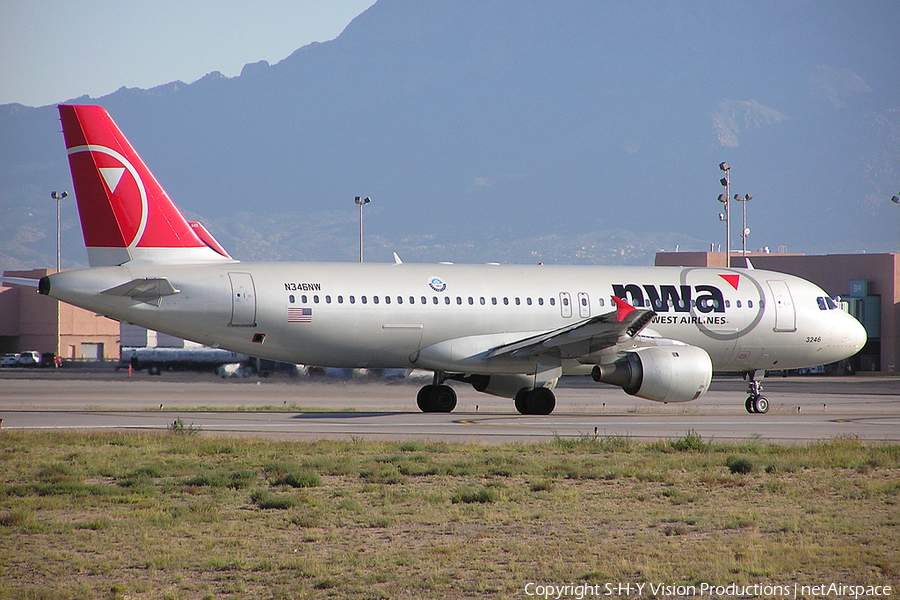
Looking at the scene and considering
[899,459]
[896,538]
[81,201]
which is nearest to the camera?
[896,538]

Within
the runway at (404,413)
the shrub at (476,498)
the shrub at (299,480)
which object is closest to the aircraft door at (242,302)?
the runway at (404,413)

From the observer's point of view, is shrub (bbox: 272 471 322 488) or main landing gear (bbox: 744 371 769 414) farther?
main landing gear (bbox: 744 371 769 414)

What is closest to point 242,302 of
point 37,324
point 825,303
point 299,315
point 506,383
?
point 299,315

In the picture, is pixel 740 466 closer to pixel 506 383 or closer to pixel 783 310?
pixel 506 383

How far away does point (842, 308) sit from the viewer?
33188mm

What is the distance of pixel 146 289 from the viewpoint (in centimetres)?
2448

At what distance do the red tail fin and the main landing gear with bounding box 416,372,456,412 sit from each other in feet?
25.1

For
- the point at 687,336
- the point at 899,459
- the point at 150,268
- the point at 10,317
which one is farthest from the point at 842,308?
the point at 10,317

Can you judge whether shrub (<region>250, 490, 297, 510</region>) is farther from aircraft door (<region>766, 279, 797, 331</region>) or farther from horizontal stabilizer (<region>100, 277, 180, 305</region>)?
aircraft door (<region>766, 279, 797, 331</region>)

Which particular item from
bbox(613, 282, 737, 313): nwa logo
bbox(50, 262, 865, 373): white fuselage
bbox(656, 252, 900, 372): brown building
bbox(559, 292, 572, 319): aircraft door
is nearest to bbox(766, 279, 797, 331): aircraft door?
bbox(50, 262, 865, 373): white fuselage

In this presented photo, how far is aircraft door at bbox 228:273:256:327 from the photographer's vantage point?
2536cm

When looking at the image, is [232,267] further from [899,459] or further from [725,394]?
[725,394]

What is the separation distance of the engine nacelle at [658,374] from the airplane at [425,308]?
33 mm

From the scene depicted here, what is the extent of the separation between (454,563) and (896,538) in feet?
16.3
